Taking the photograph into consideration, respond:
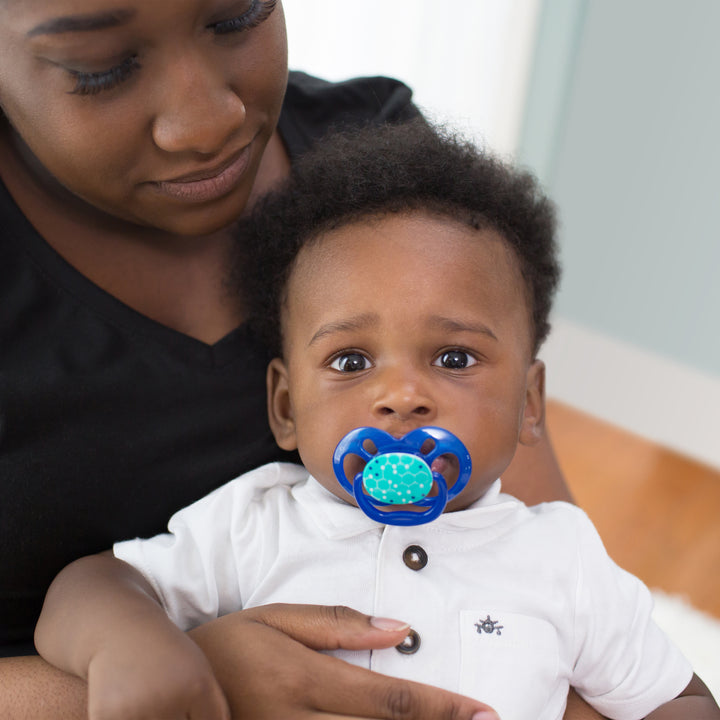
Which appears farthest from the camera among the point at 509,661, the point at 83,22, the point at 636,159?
the point at 636,159

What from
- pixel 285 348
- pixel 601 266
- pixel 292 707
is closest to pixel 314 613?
pixel 292 707

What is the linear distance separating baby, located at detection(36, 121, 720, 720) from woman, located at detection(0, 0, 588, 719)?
0.19 ft

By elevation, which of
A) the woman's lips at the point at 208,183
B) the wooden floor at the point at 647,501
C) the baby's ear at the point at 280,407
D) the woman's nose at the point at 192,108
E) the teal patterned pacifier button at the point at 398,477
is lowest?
the wooden floor at the point at 647,501

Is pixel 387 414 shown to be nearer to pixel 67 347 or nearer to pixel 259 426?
pixel 259 426

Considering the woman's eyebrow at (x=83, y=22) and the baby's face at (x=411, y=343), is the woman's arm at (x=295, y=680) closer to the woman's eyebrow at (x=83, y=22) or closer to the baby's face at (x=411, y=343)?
the baby's face at (x=411, y=343)

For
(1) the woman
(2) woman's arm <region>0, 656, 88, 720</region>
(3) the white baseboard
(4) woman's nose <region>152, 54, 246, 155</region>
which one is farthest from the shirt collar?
(3) the white baseboard

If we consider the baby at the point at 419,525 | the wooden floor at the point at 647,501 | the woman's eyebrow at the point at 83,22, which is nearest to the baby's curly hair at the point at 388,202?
the baby at the point at 419,525

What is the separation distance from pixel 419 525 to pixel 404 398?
6.5 inches

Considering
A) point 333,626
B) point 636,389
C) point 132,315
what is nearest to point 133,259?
point 132,315

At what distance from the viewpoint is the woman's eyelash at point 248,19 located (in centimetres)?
99

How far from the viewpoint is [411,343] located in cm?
106

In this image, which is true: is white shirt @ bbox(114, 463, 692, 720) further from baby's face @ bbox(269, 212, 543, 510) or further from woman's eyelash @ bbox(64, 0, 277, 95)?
woman's eyelash @ bbox(64, 0, 277, 95)

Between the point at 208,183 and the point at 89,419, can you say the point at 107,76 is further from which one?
the point at 89,419

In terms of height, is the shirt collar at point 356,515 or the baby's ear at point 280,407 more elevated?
the baby's ear at point 280,407
